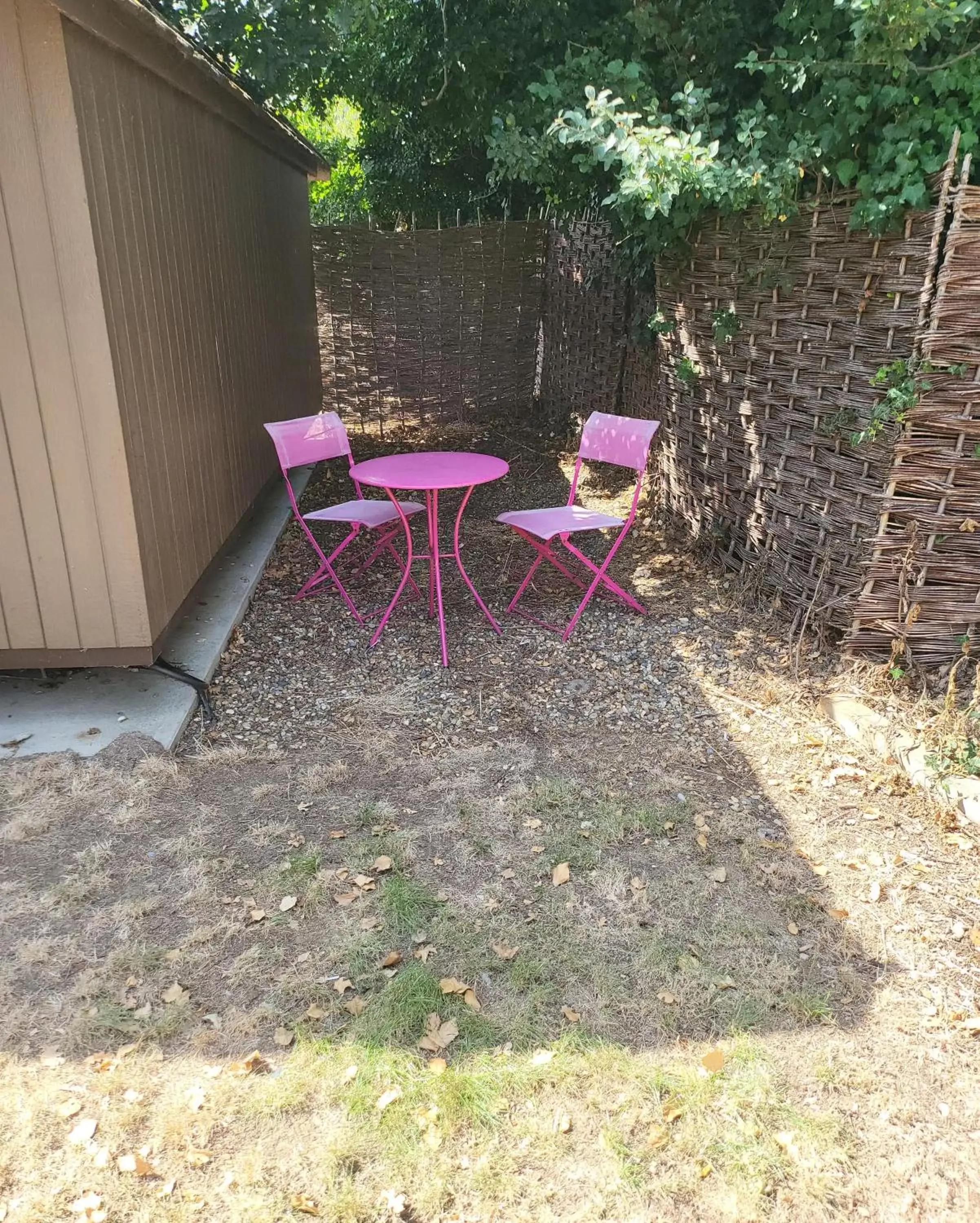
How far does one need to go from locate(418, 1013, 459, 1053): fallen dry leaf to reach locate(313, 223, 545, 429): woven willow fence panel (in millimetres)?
7481

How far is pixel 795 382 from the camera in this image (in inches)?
Result: 160

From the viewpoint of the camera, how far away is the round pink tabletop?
13.1ft

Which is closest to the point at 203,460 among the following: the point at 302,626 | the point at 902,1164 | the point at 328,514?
the point at 328,514

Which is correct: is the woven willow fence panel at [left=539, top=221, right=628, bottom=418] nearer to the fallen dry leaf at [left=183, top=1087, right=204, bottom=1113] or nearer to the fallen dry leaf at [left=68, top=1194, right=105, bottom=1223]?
the fallen dry leaf at [left=183, top=1087, right=204, bottom=1113]

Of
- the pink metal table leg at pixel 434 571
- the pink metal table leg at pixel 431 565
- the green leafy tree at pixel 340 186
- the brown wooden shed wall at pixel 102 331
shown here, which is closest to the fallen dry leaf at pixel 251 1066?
the brown wooden shed wall at pixel 102 331

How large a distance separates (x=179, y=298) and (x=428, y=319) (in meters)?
4.89

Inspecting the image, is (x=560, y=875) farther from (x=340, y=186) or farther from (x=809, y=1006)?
(x=340, y=186)

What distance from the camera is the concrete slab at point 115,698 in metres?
3.36

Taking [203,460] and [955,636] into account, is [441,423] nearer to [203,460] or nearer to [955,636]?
[203,460]

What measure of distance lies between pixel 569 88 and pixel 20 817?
432cm

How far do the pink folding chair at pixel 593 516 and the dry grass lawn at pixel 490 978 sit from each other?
3.31ft

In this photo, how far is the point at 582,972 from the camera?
240 cm

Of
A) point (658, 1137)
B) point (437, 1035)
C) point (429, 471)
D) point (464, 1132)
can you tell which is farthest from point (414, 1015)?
point (429, 471)

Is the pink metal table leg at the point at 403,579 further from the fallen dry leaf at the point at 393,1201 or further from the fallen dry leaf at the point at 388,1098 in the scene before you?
the fallen dry leaf at the point at 393,1201
